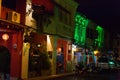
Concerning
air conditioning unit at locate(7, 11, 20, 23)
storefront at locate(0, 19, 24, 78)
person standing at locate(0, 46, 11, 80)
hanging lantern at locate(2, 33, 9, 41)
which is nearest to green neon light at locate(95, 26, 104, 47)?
storefront at locate(0, 19, 24, 78)

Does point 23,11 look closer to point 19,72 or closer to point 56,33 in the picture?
point 19,72

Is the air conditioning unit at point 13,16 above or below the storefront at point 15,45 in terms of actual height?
above

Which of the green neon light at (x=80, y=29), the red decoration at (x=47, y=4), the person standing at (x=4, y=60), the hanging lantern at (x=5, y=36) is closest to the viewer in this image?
the person standing at (x=4, y=60)

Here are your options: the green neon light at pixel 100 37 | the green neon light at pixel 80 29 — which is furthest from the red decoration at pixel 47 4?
the green neon light at pixel 100 37

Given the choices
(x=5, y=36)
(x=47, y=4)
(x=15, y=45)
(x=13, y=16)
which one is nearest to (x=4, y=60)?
(x=13, y=16)

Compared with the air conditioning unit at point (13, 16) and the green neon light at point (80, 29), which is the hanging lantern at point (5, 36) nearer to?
the air conditioning unit at point (13, 16)

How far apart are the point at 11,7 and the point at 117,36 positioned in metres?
64.0

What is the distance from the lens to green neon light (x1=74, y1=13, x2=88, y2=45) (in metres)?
44.9

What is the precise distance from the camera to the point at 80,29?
4691 cm

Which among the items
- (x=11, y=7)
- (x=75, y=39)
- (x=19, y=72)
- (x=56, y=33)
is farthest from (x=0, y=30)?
(x=75, y=39)

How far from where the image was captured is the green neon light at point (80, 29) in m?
44.9

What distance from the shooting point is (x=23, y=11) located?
89.0 feet

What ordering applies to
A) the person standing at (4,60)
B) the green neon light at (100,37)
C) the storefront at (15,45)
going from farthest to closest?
the green neon light at (100,37) → the storefront at (15,45) → the person standing at (4,60)

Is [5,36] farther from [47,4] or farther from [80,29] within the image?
[80,29]
